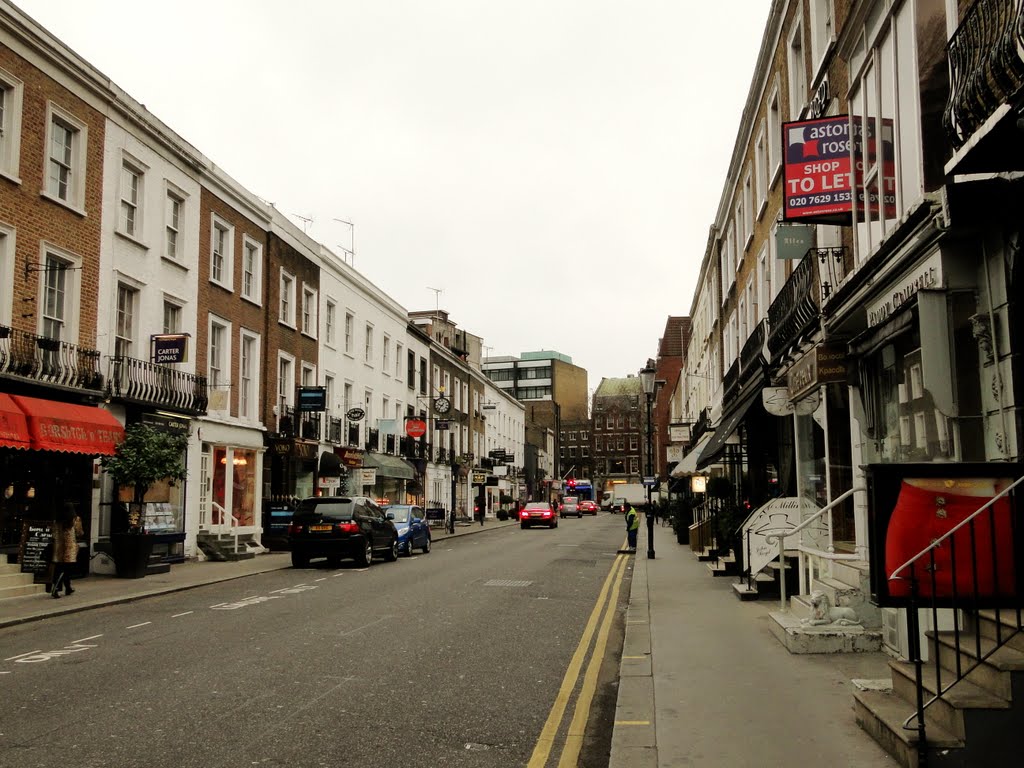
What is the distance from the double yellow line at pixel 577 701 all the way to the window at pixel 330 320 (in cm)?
2274

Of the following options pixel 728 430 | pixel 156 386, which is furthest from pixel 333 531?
pixel 728 430

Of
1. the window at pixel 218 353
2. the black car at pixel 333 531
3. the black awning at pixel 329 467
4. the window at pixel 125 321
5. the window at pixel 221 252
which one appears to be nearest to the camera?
the black car at pixel 333 531

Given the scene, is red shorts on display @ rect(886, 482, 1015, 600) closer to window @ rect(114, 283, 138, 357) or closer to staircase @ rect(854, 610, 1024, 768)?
staircase @ rect(854, 610, 1024, 768)

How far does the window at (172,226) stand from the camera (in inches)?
914

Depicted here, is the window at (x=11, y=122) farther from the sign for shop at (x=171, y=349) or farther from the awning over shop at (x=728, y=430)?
the awning over shop at (x=728, y=430)

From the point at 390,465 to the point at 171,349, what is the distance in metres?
18.7

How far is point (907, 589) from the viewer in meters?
5.52

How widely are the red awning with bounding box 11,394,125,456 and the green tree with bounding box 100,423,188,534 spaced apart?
10.6 inches

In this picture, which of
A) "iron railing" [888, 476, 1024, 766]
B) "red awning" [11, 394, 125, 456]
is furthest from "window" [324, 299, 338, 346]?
"iron railing" [888, 476, 1024, 766]

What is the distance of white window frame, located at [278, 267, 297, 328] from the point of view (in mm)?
29750

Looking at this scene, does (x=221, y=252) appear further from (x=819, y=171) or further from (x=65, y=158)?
(x=819, y=171)

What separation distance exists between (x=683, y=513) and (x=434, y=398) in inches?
795

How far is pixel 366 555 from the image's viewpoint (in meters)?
21.0

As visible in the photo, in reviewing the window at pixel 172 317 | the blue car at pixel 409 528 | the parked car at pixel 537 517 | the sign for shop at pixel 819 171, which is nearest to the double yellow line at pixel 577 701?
the sign for shop at pixel 819 171
